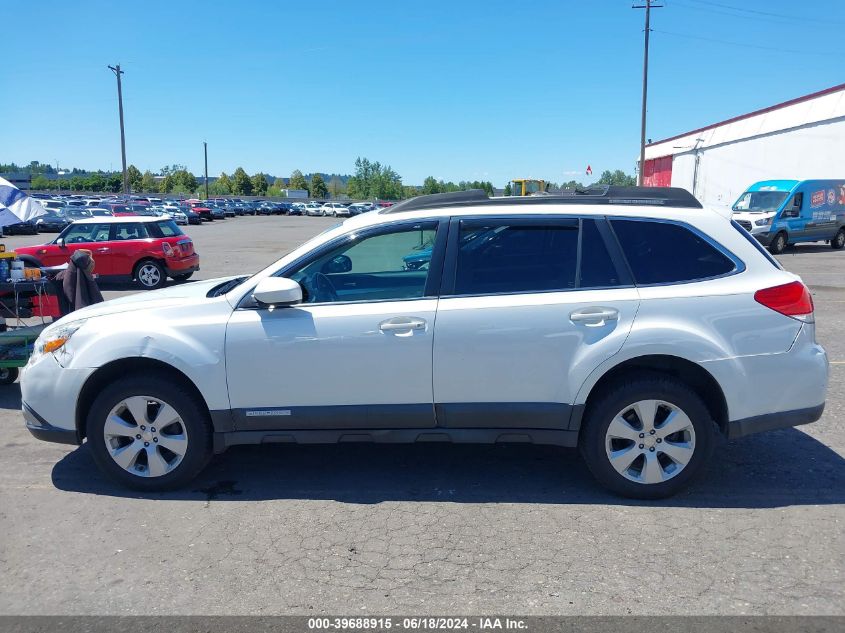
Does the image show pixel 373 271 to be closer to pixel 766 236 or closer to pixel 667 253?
pixel 667 253

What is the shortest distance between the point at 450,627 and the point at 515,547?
0.76 metres

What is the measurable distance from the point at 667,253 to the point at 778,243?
803 inches

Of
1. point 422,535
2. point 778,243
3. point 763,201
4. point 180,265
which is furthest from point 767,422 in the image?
point 763,201

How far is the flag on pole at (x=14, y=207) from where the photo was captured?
7.44 m

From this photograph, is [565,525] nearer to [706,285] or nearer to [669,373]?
[669,373]

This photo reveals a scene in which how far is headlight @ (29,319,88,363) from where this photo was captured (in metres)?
4.40

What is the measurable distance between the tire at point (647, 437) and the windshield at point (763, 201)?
20417mm

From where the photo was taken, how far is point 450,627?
3.03 meters

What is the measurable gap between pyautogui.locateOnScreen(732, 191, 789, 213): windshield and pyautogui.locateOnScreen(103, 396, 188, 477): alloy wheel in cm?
2183

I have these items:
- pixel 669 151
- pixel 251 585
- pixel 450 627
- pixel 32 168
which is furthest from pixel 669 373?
pixel 32 168

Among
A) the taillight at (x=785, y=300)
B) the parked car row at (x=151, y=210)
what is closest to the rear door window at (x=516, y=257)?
the taillight at (x=785, y=300)

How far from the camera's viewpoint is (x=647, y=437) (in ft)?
13.6

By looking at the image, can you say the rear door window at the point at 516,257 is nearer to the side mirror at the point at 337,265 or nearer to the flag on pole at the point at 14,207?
the side mirror at the point at 337,265

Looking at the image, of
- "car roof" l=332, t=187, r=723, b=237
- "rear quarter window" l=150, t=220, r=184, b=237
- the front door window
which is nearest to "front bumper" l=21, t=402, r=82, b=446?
the front door window
